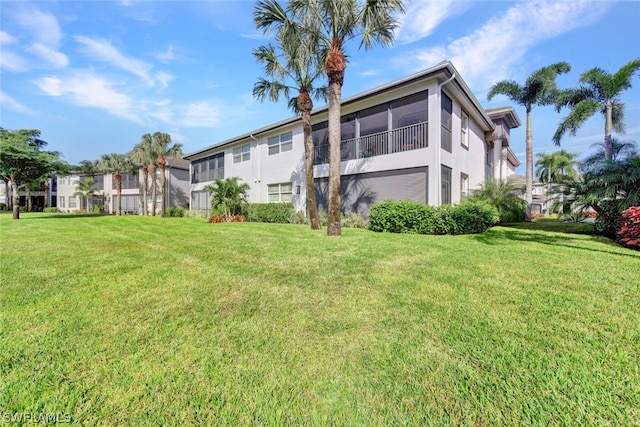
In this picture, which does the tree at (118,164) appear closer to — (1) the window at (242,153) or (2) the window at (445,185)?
(1) the window at (242,153)

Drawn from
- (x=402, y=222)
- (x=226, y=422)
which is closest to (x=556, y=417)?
(x=226, y=422)

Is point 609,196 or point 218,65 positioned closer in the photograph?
point 609,196

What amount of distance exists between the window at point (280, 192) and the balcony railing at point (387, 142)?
17.5 feet

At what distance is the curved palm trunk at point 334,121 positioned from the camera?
970 centimetres

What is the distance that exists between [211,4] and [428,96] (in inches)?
362

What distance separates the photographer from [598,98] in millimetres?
15844

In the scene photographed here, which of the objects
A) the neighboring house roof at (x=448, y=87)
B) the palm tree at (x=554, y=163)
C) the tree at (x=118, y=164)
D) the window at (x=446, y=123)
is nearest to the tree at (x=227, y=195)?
the neighboring house roof at (x=448, y=87)

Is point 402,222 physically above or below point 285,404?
above

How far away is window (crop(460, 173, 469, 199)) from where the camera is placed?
14219 mm

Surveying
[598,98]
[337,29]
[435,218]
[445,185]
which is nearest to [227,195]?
[337,29]

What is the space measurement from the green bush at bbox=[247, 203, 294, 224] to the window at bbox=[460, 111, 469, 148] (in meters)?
10.6

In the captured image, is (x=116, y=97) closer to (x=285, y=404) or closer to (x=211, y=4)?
(x=211, y=4)

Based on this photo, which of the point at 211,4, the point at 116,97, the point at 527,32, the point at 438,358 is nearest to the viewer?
the point at 438,358

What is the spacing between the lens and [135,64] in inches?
448
